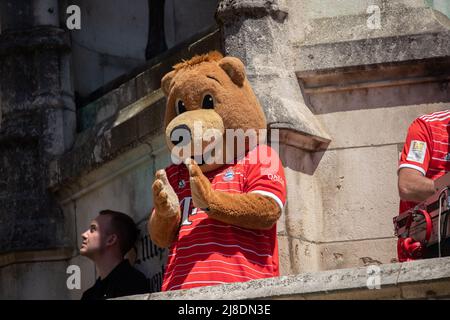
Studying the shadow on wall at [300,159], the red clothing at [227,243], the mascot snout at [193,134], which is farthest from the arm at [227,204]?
the shadow on wall at [300,159]

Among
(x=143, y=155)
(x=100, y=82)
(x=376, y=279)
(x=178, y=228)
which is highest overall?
(x=100, y=82)

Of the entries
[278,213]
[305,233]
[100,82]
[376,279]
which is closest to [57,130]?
[100,82]

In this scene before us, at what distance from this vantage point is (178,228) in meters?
12.4

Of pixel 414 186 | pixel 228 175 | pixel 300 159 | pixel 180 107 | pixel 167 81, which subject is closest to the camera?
pixel 414 186

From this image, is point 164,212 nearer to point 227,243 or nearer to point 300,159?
point 227,243

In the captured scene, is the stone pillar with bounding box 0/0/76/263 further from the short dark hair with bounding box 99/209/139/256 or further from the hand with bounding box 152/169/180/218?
the hand with bounding box 152/169/180/218

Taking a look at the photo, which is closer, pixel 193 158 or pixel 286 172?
pixel 193 158

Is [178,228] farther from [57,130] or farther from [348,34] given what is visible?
[57,130]

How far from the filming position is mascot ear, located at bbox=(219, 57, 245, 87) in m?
12.7

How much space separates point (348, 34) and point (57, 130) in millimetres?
2899

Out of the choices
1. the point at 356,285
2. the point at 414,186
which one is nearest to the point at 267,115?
the point at 414,186

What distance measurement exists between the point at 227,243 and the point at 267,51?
2.14m

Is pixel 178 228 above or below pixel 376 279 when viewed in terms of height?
above

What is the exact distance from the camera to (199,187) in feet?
39.5
